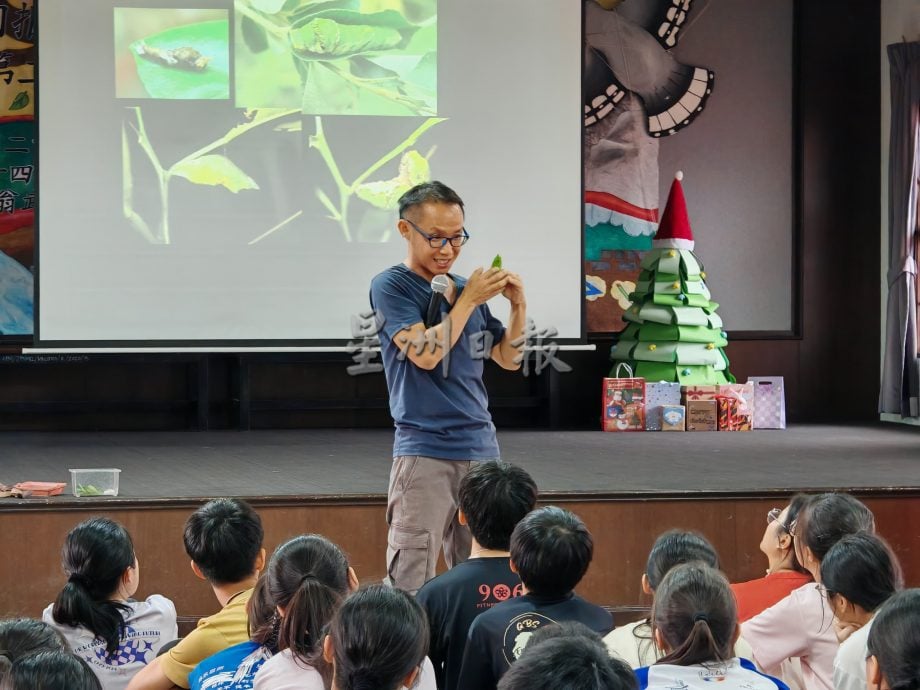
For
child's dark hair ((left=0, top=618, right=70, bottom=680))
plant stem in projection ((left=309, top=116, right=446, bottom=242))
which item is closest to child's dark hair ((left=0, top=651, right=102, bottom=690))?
child's dark hair ((left=0, top=618, right=70, bottom=680))

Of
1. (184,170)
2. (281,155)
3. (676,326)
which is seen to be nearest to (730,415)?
(676,326)

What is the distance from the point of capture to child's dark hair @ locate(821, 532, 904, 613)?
77.4 inches

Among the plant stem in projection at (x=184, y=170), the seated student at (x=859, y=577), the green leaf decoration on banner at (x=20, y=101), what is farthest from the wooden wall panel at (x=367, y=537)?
the green leaf decoration on banner at (x=20, y=101)

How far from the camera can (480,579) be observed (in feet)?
6.94

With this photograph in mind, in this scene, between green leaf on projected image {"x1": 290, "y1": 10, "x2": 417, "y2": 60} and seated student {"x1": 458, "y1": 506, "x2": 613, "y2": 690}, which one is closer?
seated student {"x1": 458, "y1": 506, "x2": 613, "y2": 690}

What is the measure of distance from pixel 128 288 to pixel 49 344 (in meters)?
0.44

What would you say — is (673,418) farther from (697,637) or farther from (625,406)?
(697,637)

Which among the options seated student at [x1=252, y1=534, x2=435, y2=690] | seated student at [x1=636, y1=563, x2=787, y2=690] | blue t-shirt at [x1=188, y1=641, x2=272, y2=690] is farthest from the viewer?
blue t-shirt at [x1=188, y1=641, x2=272, y2=690]

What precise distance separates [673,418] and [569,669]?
204 inches

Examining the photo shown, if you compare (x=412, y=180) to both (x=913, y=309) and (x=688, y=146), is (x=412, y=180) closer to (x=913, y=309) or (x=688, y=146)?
(x=688, y=146)

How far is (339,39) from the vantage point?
5.67 m

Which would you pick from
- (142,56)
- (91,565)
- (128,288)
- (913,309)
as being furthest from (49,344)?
(913,309)

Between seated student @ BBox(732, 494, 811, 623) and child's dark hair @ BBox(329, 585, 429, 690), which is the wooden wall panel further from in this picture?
child's dark hair @ BBox(329, 585, 429, 690)

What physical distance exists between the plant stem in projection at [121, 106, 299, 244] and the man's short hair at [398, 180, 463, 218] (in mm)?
3058
